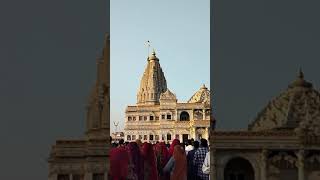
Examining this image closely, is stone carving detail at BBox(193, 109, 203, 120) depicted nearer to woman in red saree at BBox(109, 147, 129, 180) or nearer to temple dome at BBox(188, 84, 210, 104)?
temple dome at BBox(188, 84, 210, 104)

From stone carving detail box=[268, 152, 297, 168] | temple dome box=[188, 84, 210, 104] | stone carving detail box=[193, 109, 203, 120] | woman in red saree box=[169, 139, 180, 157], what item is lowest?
stone carving detail box=[268, 152, 297, 168]

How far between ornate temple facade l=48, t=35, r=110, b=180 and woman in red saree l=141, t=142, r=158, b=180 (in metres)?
0.44

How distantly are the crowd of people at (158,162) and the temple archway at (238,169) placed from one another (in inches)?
201

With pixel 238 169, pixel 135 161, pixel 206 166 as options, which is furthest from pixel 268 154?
pixel 135 161

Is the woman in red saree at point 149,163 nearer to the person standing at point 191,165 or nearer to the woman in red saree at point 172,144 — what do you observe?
the woman in red saree at point 172,144

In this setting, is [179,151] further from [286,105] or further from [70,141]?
[286,105]

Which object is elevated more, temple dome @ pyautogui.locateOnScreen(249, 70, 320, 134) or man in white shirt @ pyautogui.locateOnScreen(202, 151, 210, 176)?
temple dome @ pyautogui.locateOnScreen(249, 70, 320, 134)

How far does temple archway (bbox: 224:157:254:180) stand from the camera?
41.4 feet

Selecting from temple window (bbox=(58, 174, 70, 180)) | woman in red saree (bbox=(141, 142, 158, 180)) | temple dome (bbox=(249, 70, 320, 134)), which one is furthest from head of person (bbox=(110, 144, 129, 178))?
temple dome (bbox=(249, 70, 320, 134))

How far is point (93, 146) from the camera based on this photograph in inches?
272

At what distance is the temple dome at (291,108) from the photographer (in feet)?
49.3

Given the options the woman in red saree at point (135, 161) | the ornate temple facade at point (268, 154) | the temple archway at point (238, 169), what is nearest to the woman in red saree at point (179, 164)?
the woman in red saree at point (135, 161)

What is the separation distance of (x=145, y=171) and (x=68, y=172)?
1114 millimetres

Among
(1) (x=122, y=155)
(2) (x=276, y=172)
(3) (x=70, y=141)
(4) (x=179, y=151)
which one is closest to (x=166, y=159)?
(4) (x=179, y=151)
